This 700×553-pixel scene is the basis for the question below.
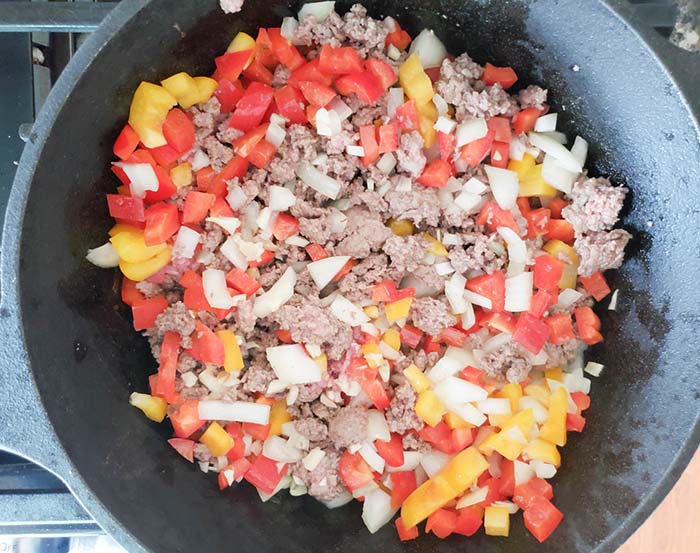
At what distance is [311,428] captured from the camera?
1.58 meters

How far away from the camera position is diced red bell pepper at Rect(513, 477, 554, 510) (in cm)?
160

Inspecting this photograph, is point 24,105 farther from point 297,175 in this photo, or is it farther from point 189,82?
point 297,175

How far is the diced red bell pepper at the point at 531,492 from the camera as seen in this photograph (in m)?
1.60

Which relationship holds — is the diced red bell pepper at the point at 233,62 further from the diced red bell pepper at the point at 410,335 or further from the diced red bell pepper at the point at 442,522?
the diced red bell pepper at the point at 442,522

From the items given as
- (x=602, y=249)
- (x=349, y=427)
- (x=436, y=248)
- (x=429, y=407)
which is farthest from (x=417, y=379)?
(x=602, y=249)

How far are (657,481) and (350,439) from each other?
607 millimetres

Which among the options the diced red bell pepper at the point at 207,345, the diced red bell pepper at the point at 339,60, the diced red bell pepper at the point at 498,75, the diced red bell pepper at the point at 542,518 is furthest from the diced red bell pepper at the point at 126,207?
the diced red bell pepper at the point at 542,518

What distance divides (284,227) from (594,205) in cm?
66

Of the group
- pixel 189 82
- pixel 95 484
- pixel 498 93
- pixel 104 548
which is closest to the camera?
pixel 95 484

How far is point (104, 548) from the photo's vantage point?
5.98 ft

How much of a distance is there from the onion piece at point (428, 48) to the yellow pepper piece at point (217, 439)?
2.91ft

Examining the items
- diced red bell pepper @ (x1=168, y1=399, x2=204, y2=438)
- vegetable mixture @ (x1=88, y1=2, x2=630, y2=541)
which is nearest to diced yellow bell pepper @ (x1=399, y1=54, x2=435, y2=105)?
vegetable mixture @ (x1=88, y1=2, x2=630, y2=541)

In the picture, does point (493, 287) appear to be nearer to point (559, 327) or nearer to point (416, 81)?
point (559, 327)

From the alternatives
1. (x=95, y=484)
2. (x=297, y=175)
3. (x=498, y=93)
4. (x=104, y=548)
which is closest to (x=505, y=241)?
(x=498, y=93)
